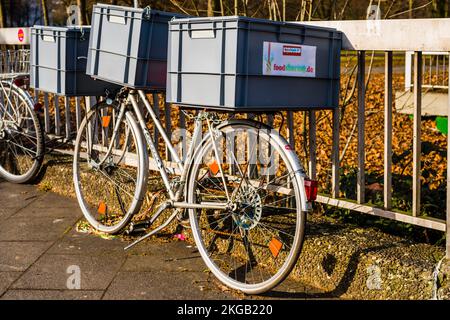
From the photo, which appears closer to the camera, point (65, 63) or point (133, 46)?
point (133, 46)

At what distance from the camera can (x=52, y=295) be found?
161 inches

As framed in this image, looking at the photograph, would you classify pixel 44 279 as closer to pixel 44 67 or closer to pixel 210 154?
pixel 210 154

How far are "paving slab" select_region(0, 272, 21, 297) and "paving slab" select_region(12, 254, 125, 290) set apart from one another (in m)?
0.04

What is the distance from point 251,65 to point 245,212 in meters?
0.84

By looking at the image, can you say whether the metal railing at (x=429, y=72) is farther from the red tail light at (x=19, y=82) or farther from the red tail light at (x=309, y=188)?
the red tail light at (x=309, y=188)

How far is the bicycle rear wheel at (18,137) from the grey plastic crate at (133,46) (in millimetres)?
1944

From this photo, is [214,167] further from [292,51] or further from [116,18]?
[116,18]

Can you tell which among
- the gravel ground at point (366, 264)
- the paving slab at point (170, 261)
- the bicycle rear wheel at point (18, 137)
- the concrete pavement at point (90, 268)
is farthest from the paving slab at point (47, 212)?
the gravel ground at point (366, 264)

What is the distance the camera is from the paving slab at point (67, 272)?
4242 millimetres

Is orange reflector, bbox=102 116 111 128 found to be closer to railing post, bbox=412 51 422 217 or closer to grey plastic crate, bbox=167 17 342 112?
grey plastic crate, bbox=167 17 342 112

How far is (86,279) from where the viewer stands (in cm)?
433

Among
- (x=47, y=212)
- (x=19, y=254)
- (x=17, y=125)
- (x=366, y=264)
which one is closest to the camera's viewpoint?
(x=366, y=264)

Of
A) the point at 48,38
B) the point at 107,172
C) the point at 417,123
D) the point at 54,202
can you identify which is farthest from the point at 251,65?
the point at 54,202

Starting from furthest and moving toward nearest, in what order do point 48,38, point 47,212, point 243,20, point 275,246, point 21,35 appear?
point 21,35 < point 47,212 < point 48,38 < point 275,246 < point 243,20
